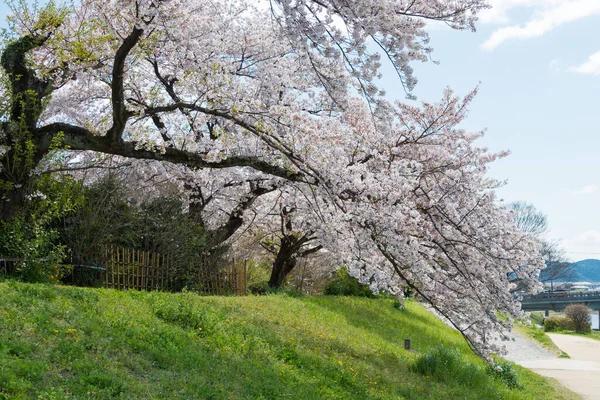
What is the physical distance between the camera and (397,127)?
1261cm

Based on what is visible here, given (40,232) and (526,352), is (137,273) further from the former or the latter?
(526,352)

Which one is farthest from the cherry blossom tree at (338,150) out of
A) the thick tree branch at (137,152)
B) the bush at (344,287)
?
the bush at (344,287)

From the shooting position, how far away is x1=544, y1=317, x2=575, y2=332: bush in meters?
41.4

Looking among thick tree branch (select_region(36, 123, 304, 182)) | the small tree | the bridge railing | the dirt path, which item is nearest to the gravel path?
the dirt path

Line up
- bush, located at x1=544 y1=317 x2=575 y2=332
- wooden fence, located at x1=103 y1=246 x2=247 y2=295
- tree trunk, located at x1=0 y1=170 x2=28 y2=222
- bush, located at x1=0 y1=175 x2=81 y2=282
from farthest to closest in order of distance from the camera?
bush, located at x1=544 y1=317 x2=575 y2=332 → wooden fence, located at x1=103 y1=246 x2=247 y2=295 → tree trunk, located at x1=0 y1=170 x2=28 y2=222 → bush, located at x1=0 y1=175 x2=81 y2=282

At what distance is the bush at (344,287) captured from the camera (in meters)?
23.0

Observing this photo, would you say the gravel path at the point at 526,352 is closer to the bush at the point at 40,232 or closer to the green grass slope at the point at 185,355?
the green grass slope at the point at 185,355

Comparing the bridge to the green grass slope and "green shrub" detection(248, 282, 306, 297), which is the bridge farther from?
the green grass slope

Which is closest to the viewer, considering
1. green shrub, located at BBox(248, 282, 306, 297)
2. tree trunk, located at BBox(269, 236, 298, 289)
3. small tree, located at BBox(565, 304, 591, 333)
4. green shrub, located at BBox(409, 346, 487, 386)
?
green shrub, located at BBox(409, 346, 487, 386)

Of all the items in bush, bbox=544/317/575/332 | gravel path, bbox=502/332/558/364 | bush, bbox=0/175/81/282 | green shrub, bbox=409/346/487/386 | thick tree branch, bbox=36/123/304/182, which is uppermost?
thick tree branch, bbox=36/123/304/182

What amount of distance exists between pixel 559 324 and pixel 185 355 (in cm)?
4057

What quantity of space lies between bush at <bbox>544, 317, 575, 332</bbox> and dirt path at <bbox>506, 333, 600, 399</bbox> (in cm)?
830

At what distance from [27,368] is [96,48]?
763 cm

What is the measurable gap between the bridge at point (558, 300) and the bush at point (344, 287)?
41259mm
